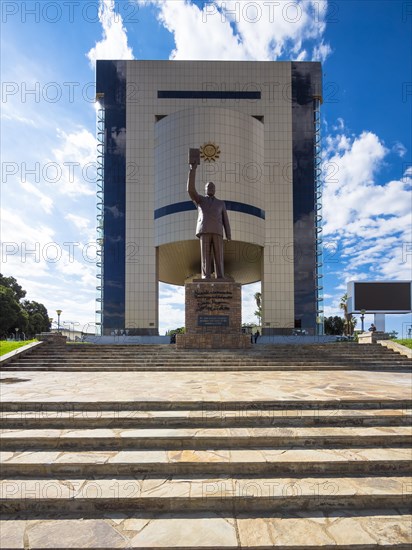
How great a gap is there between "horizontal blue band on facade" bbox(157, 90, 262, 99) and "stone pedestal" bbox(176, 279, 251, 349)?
3006 centimetres

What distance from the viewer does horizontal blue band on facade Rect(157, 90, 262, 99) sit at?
38.5 metres

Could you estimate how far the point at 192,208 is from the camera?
1373 inches

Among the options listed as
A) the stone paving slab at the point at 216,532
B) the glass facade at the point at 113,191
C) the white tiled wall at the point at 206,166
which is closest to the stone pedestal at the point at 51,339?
the stone paving slab at the point at 216,532

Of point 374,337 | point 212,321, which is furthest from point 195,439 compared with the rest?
point 374,337

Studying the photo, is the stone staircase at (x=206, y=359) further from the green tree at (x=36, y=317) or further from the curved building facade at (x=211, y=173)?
the green tree at (x=36, y=317)

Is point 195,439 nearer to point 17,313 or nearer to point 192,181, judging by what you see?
point 192,181

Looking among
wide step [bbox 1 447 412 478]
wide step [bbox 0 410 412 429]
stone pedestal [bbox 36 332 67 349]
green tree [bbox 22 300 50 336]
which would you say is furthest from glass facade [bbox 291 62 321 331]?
green tree [bbox 22 300 50 336]

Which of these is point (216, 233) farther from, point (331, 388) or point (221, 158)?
point (221, 158)

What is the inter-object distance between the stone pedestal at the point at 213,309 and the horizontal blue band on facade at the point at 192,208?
65.4 feet

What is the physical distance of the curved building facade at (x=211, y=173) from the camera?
36156 mm

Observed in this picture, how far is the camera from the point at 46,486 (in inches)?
145

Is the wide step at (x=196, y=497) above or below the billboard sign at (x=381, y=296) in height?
below

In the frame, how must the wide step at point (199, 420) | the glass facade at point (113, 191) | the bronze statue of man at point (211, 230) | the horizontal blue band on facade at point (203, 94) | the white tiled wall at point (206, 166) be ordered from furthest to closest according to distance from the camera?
1. the horizontal blue band on facade at point (203, 94)
2. the glass facade at point (113, 191)
3. the white tiled wall at point (206, 166)
4. the bronze statue of man at point (211, 230)
5. the wide step at point (199, 420)

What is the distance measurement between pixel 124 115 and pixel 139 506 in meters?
41.6
